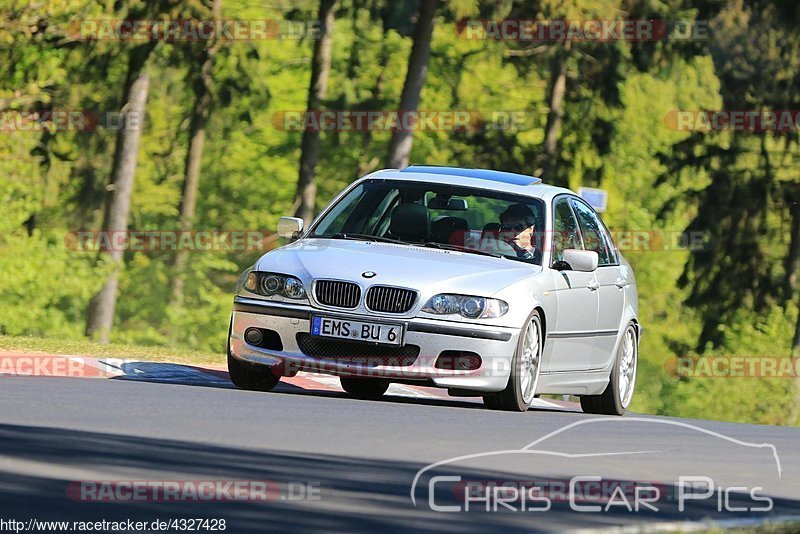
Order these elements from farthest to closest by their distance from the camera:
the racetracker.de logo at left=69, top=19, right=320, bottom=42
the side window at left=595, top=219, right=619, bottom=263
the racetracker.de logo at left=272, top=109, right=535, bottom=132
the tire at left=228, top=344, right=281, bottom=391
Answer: the racetracker.de logo at left=272, top=109, right=535, bottom=132
the racetracker.de logo at left=69, top=19, right=320, bottom=42
the side window at left=595, top=219, right=619, bottom=263
the tire at left=228, top=344, right=281, bottom=391

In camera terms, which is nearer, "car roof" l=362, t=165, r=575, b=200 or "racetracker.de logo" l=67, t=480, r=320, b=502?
"racetracker.de logo" l=67, t=480, r=320, b=502

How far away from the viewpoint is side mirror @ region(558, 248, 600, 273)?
43.9 ft

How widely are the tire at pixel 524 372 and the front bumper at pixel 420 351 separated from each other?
0.28 feet

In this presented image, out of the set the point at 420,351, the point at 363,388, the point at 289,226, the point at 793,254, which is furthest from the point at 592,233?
the point at 793,254

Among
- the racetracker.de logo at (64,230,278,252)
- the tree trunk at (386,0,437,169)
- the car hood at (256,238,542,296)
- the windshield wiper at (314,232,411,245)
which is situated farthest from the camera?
the racetracker.de logo at (64,230,278,252)

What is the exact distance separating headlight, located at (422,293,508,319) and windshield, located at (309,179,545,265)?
1028 mm

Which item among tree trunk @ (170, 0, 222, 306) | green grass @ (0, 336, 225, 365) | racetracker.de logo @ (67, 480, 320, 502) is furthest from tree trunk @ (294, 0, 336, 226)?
racetracker.de logo @ (67, 480, 320, 502)

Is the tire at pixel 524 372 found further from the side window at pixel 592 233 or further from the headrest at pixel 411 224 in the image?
the side window at pixel 592 233

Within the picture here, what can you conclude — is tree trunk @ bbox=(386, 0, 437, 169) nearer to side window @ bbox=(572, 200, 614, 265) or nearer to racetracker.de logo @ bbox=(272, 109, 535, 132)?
racetracker.de logo @ bbox=(272, 109, 535, 132)

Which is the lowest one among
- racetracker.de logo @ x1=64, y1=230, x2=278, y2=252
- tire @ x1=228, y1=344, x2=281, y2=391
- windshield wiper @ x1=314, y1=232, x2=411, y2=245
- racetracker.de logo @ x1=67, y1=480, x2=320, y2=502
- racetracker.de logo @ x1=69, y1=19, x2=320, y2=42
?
racetracker.de logo @ x1=64, y1=230, x2=278, y2=252

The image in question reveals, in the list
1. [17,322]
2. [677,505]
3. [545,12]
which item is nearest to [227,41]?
[545,12]

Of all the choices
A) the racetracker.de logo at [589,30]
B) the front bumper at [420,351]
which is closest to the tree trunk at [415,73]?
the racetracker.de logo at [589,30]

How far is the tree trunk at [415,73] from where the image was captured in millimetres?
31344

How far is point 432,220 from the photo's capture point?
1359cm
